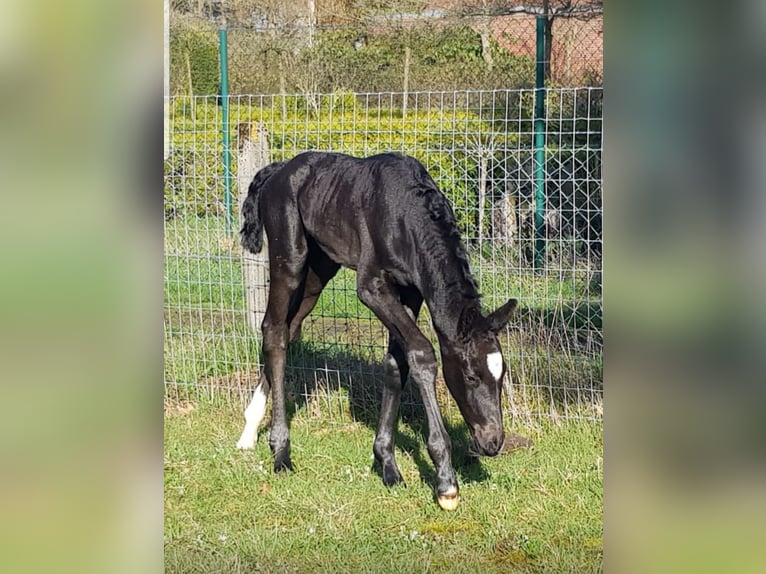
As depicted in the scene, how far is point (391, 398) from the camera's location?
17.6ft

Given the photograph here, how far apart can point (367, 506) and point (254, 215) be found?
225cm

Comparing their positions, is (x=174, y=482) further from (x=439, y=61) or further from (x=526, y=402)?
(x=439, y=61)

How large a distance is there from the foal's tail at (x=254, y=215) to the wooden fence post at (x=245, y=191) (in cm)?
87

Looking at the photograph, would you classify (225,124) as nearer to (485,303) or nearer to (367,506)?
(485,303)

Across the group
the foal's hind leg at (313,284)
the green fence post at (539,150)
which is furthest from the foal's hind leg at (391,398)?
the green fence post at (539,150)

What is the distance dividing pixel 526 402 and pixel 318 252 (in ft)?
→ 5.74

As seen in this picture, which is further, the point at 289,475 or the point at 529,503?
the point at 289,475

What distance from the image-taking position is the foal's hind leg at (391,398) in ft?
16.9

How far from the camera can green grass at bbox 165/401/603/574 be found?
395cm

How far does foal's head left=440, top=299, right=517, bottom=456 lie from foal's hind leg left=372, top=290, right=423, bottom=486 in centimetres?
77

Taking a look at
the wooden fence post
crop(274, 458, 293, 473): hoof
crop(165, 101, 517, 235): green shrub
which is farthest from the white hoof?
crop(165, 101, 517, 235): green shrub

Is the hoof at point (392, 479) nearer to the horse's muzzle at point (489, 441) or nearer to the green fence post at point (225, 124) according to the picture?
the horse's muzzle at point (489, 441)
